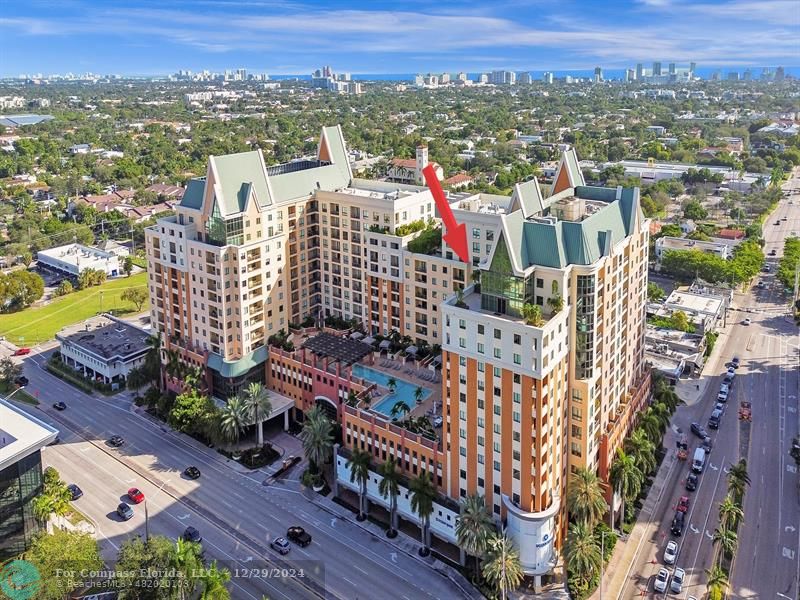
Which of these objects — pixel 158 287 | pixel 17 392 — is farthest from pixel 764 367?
pixel 17 392

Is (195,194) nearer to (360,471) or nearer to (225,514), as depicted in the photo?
(225,514)

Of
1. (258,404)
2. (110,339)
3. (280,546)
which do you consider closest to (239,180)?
(258,404)

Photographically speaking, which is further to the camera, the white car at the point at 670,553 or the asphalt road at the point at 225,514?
the white car at the point at 670,553

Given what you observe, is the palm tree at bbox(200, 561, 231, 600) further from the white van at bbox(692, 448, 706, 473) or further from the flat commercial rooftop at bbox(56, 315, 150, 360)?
the flat commercial rooftop at bbox(56, 315, 150, 360)

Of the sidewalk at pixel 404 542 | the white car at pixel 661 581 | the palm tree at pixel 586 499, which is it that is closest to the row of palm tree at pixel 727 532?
the white car at pixel 661 581

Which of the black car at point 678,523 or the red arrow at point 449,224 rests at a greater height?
the red arrow at point 449,224

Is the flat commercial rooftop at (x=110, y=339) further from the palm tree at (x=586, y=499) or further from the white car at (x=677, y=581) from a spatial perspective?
the white car at (x=677, y=581)

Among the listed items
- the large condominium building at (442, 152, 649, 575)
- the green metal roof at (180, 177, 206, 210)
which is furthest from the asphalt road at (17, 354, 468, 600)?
the green metal roof at (180, 177, 206, 210)

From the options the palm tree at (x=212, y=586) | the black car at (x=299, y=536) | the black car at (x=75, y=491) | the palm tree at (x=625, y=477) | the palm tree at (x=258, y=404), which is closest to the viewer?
the palm tree at (x=212, y=586)
